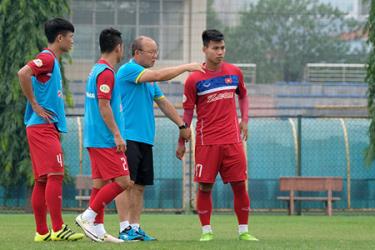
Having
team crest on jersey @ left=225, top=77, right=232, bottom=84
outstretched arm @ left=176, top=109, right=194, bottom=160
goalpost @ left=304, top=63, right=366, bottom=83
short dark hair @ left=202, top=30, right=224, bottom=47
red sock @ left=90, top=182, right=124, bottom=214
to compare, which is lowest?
red sock @ left=90, top=182, right=124, bottom=214

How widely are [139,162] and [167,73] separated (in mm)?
1178

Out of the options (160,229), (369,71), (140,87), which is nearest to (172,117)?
(140,87)

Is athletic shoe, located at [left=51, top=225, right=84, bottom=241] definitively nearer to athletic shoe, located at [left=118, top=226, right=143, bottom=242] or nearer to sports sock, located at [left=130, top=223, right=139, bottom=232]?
athletic shoe, located at [left=118, top=226, right=143, bottom=242]

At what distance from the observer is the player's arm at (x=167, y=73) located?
35.4 ft

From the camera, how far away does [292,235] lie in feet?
46.5

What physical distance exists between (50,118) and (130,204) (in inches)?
55.9

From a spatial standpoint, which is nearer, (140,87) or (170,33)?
(140,87)

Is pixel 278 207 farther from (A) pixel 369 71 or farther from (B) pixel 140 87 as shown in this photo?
(B) pixel 140 87

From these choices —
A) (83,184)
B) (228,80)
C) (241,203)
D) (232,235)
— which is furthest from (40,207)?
(83,184)

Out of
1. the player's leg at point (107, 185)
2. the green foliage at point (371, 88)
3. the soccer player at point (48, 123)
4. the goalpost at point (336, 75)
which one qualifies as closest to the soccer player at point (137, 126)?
the player's leg at point (107, 185)

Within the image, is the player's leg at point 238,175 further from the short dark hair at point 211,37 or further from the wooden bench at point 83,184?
the wooden bench at point 83,184

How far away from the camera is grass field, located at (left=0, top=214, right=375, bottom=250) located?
10470 millimetres

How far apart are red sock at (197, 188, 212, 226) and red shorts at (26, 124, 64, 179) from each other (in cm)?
172

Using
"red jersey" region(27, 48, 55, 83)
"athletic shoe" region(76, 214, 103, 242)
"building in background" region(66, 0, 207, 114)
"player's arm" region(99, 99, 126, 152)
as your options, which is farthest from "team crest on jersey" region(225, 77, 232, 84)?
"building in background" region(66, 0, 207, 114)
